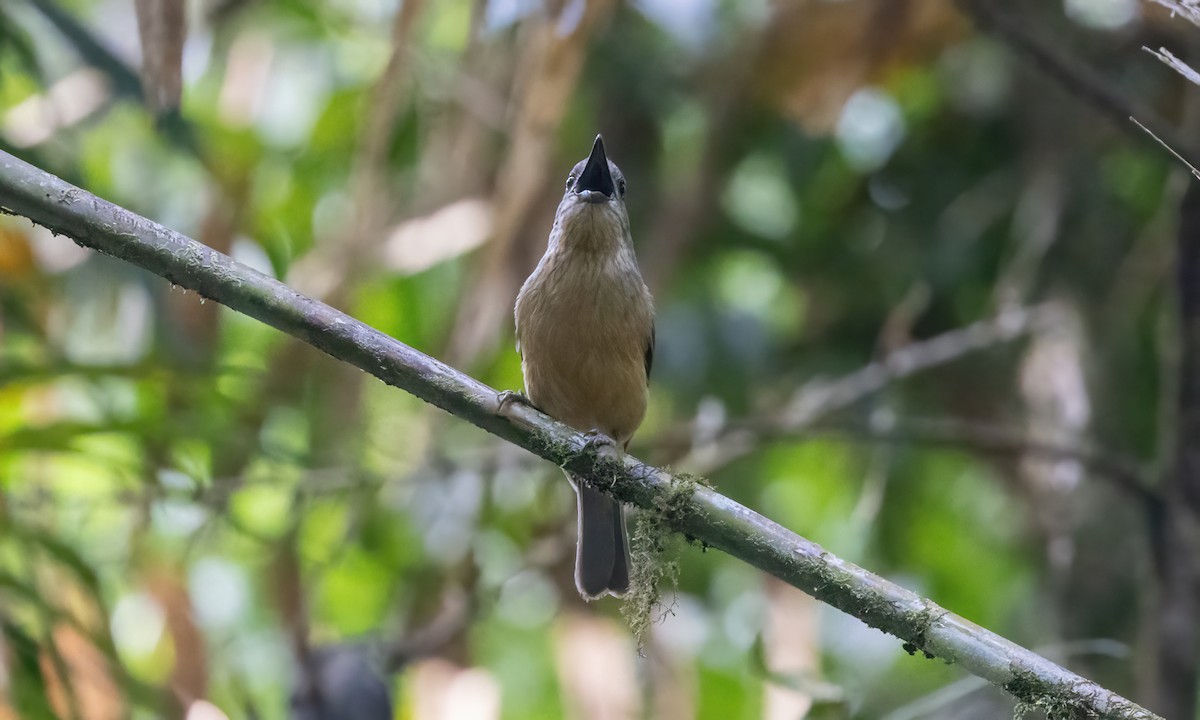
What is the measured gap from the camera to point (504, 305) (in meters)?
4.57

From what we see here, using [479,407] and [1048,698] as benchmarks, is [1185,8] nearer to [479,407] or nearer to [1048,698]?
[1048,698]

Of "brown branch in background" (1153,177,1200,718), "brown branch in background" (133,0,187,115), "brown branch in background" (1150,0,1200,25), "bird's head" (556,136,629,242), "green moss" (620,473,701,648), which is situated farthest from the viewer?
"bird's head" (556,136,629,242)

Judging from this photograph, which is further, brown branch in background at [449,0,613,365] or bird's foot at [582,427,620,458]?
brown branch in background at [449,0,613,365]

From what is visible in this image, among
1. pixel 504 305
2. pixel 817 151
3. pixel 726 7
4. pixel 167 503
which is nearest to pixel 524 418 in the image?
pixel 504 305

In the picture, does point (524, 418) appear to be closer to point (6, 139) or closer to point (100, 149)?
point (6, 139)

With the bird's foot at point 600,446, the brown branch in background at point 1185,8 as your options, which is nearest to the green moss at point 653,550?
the bird's foot at point 600,446

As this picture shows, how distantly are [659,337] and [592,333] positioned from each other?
57.1 inches

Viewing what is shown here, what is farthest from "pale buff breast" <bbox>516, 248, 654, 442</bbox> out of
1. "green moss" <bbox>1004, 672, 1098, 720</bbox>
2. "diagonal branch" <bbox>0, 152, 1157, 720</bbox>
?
"green moss" <bbox>1004, 672, 1098, 720</bbox>

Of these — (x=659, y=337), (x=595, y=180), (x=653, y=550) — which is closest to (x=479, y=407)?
(x=653, y=550)

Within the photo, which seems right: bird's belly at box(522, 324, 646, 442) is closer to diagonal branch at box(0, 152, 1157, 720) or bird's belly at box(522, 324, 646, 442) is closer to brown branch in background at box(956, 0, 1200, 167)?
diagonal branch at box(0, 152, 1157, 720)

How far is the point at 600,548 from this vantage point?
4.16 meters

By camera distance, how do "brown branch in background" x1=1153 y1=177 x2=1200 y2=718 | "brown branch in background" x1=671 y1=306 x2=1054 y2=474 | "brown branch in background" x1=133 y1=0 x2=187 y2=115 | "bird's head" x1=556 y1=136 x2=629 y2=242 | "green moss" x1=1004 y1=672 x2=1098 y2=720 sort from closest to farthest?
1. "green moss" x1=1004 y1=672 x2=1098 y2=720
2. "brown branch in background" x1=133 y1=0 x2=187 y2=115
3. "brown branch in background" x1=1153 y1=177 x2=1200 y2=718
4. "bird's head" x1=556 y1=136 x2=629 y2=242
5. "brown branch in background" x1=671 y1=306 x2=1054 y2=474

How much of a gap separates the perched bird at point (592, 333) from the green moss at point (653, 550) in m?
0.78

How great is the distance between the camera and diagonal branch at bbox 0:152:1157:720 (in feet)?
7.59
